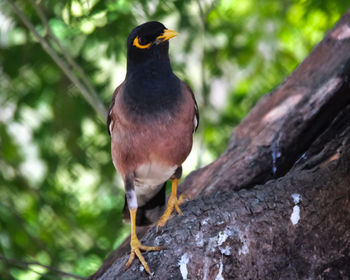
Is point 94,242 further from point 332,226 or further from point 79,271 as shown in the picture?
point 332,226

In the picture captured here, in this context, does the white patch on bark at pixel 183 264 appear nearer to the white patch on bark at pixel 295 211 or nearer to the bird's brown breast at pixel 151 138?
the white patch on bark at pixel 295 211

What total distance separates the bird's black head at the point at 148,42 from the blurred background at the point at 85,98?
138 cm

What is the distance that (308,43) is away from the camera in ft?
21.1

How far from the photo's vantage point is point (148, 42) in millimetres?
3633

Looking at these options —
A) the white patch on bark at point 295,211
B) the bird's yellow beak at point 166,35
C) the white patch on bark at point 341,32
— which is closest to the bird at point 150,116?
the bird's yellow beak at point 166,35

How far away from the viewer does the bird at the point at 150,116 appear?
3449mm

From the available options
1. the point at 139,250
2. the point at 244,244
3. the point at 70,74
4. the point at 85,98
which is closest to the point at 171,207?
the point at 139,250

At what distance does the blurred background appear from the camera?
5.34 meters

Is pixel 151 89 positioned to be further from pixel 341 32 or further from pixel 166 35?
pixel 341 32

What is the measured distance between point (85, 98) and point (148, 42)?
5.47ft

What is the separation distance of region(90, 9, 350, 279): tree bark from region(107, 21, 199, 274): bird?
0.38m

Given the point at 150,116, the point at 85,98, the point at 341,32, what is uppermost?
the point at 150,116

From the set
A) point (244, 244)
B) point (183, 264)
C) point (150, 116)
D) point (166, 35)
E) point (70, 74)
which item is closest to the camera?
point (183, 264)

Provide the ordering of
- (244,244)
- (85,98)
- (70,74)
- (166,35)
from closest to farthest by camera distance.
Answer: (244,244) → (166,35) → (70,74) → (85,98)
